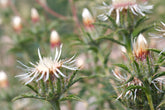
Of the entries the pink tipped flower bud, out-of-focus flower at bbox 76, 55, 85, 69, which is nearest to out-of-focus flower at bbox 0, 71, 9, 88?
the pink tipped flower bud

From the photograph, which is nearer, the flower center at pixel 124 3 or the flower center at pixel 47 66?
the flower center at pixel 47 66

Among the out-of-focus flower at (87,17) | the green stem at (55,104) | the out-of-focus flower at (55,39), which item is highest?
the out-of-focus flower at (55,39)

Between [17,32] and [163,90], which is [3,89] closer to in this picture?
[17,32]

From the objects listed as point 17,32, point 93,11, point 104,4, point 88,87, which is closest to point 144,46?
point 104,4

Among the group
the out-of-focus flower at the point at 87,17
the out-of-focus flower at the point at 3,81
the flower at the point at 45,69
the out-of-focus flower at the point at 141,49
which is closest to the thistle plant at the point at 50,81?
→ the flower at the point at 45,69

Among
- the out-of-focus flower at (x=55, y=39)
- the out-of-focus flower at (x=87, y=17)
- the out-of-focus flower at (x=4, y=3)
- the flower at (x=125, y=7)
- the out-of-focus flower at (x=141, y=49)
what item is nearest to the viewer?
the out-of-focus flower at (x=141, y=49)

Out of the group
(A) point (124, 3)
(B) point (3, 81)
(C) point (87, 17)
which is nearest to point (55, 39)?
(C) point (87, 17)

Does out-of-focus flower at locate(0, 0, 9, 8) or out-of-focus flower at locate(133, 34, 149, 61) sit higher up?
out-of-focus flower at locate(0, 0, 9, 8)

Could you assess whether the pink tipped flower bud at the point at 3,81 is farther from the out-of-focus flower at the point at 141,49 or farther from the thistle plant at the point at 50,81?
the out-of-focus flower at the point at 141,49

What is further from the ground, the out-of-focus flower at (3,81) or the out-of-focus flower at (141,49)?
the out-of-focus flower at (3,81)

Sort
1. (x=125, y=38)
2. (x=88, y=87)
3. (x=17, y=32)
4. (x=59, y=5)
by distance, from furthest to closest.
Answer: (x=59, y=5) < (x=17, y=32) < (x=88, y=87) < (x=125, y=38)

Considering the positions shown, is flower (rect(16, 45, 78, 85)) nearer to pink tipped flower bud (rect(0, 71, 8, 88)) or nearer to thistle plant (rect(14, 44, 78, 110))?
thistle plant (rect(14, 44, 78, 110))
